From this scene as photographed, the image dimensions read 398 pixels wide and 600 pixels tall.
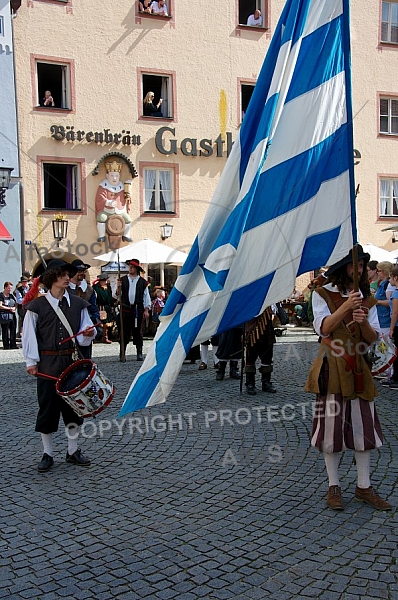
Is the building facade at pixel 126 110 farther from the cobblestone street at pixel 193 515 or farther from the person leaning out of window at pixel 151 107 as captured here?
the cobblestone street at pixel 193 515

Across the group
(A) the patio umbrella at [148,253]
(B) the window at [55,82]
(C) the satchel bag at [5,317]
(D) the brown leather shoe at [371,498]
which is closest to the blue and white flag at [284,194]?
(D) the brown leather shoe at [371,498]

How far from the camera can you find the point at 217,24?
22.1 metres

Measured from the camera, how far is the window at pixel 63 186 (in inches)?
807

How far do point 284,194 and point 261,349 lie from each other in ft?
16.6

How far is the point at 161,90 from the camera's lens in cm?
2192

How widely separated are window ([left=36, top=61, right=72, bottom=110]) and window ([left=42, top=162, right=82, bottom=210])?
75.2 inches

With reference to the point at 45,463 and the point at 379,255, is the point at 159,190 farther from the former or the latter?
the point at 45,463

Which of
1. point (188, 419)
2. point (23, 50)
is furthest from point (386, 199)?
point (188, 419)

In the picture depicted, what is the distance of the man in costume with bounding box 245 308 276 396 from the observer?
8664mm

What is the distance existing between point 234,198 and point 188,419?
12.6ft

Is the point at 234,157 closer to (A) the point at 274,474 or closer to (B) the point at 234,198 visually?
(B) the point at 234,198

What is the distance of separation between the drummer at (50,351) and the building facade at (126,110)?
14000 mm

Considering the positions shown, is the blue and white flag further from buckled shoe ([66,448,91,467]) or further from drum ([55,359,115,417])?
buckled shoe ([66,448,91,467])

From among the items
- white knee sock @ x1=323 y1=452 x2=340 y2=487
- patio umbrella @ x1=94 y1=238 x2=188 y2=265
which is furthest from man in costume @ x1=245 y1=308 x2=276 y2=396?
patio umbrella @ x1=94 y1=238 x2=188 y2=265
